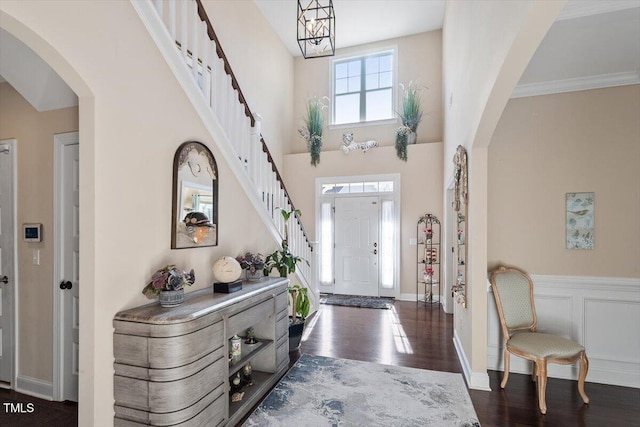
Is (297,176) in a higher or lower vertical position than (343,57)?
lower

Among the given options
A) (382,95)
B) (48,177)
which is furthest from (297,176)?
(48,177)

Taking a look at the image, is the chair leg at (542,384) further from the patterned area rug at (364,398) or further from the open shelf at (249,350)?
the open shelf at (249,350)

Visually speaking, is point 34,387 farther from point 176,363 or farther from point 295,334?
point 295,334

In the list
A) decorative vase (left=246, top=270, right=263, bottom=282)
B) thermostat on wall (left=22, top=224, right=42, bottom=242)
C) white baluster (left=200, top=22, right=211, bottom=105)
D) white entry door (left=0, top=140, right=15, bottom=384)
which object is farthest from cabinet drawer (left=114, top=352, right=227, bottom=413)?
white baluster (left=200, top=22, right=211, bottom=105)

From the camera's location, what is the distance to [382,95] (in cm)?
698

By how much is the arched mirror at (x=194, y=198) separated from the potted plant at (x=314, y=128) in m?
4.20

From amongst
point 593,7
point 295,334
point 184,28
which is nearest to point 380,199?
point 295,334

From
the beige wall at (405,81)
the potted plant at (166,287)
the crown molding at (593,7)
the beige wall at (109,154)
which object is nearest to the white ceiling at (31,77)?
the beige wall at (109,154)

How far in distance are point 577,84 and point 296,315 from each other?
151 inches

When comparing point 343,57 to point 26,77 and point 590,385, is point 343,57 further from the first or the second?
point 590,385

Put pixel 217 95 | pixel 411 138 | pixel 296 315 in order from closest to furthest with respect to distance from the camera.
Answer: pixel 217 95 < pixel 296 315 < pixel 411 138

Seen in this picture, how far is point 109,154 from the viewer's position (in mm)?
1852

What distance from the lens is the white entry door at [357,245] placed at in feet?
21.3

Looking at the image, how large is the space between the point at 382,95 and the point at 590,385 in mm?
5887
